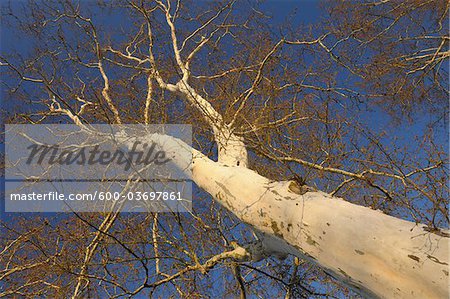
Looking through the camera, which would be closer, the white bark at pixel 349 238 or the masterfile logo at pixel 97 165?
the white bark at pixel 349 238

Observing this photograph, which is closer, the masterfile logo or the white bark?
the white bark

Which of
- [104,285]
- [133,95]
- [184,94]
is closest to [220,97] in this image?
[184,94]

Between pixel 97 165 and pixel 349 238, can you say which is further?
pixel 97 165

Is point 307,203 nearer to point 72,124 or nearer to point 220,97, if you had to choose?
point 220,97

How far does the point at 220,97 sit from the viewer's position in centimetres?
446

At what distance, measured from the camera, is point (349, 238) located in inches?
61.3

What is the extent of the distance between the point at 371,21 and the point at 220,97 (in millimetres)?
1978

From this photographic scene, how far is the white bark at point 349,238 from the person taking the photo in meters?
1.28

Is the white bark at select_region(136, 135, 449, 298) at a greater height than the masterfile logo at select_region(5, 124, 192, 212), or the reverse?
the masterfile logo at select_region(5, 124, 192, 212)

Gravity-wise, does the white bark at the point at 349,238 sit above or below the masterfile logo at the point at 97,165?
below

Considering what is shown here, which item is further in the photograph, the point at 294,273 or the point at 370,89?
the point at 370,89

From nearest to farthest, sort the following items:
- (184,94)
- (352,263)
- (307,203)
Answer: (352,263), (307,203), (184,94)

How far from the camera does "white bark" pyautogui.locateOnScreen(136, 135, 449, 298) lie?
1.28 m

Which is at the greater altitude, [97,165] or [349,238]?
[97,165]
